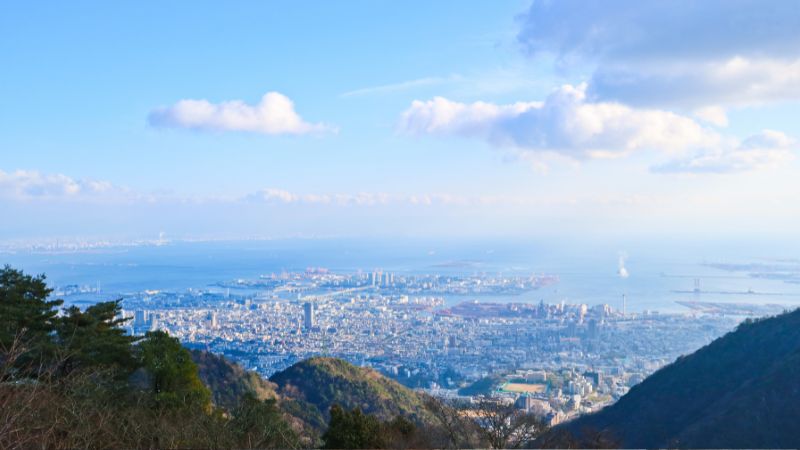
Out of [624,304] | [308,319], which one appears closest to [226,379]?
[308,319]

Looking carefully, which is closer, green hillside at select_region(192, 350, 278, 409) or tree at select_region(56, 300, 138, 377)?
tree at select_region(56, 300, 138, 377)

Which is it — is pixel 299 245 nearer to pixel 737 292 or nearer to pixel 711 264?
pixel 711 264

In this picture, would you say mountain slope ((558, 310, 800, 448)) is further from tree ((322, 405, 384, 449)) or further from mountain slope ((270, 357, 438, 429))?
mountain slope ((270, 357, 438, 429))

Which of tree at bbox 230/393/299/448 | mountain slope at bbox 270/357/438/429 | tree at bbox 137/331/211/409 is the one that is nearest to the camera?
tree at bbox 230/393/299/448

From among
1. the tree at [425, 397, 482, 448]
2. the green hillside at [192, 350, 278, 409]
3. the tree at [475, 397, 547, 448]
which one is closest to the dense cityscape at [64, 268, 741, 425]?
the green hillside at [192, 350, 278, 409]

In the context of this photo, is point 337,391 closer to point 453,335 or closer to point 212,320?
point 453,335

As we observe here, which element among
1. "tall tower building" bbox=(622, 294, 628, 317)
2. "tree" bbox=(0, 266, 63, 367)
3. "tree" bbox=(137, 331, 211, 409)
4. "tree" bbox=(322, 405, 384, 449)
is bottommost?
"tall tower building" bbox=(622, 294, 628, 317)

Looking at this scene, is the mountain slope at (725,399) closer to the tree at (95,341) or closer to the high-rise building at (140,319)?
the tree at (95,341)
